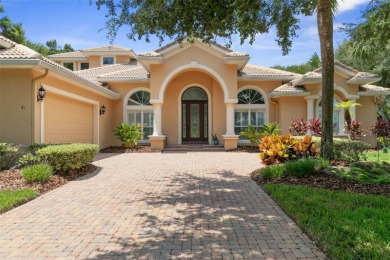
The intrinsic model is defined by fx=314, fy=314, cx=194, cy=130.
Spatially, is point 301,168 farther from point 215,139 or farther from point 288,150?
point 215,139

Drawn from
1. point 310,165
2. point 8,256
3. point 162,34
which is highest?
point 162,34

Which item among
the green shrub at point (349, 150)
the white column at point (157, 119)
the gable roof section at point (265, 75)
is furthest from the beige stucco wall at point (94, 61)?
the green shrub at point (349, 150)

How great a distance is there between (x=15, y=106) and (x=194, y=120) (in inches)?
462

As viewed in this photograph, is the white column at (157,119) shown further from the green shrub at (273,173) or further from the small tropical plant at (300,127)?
the green shrub at (273,173)

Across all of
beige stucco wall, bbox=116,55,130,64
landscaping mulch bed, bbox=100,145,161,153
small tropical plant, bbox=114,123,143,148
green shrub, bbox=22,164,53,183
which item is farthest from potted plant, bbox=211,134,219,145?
beige stucco wall, bbox=116,55,130,64

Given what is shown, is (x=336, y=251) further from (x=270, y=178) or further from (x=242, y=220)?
(x=270, y=178)

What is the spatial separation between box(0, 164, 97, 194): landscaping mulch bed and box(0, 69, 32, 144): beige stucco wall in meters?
1.70

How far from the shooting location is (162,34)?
977cm

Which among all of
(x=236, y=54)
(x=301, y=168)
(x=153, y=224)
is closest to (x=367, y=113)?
(x=236, y=54)

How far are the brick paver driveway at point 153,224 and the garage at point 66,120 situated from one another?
450 centimetres

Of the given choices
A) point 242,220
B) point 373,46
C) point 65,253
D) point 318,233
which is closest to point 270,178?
point 242,220

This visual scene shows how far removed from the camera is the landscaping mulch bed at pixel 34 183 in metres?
7.79

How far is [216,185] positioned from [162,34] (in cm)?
493

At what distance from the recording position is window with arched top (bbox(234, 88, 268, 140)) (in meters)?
20.2
